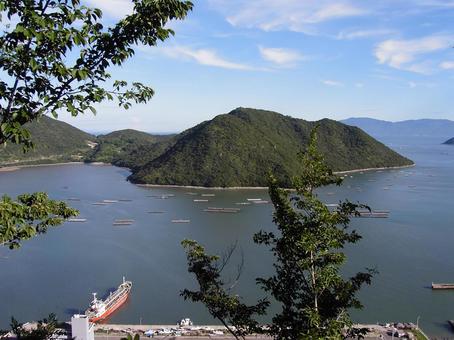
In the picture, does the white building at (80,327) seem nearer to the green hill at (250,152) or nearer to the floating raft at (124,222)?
the floating raft at (124,222)

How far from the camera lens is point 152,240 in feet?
88.1

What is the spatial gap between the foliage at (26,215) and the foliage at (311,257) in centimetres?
154

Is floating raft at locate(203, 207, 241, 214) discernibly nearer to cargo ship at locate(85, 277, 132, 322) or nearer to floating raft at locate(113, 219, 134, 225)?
floating raft at locate(113, 219, 134, 225)

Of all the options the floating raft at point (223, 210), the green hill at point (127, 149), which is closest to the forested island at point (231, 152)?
the green hill at point (127, 149)

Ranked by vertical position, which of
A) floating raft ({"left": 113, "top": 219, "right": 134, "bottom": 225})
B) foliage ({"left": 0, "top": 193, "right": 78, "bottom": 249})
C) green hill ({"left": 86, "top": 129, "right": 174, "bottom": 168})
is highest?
green hill ({"left": 86, "top": 129, "right": 174, "bottom": 168})

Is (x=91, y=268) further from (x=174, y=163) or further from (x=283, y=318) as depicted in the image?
(x=174, y=163)

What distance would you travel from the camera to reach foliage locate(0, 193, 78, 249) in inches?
78.9

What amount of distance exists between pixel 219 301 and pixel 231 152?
54060 mm

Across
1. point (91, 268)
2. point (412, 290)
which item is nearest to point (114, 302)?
point (91, 268)

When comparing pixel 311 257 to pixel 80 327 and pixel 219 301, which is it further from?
pixel 80 327

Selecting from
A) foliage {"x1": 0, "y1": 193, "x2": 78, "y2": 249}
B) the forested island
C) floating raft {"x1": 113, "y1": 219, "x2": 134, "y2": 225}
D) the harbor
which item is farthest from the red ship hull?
the forested island

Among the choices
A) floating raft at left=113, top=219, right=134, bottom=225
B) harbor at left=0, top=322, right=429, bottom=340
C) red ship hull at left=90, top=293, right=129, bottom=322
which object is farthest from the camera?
floating raft at left=113, top=219, right=134, bottom=225

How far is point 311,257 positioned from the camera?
10.2 feet

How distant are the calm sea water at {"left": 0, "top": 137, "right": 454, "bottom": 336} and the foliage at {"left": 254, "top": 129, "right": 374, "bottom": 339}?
45.4 ft
